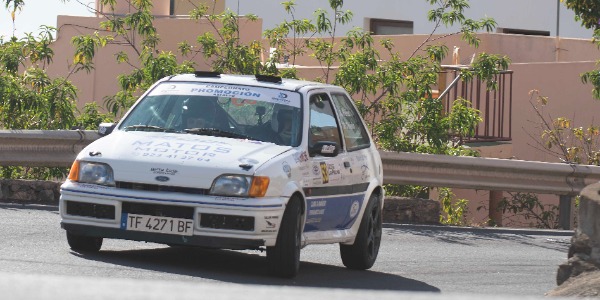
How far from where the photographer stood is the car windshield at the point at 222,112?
8969mm

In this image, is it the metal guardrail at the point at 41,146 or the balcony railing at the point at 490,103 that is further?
the balcony railing at the point at 490,103

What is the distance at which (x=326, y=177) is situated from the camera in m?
8.93

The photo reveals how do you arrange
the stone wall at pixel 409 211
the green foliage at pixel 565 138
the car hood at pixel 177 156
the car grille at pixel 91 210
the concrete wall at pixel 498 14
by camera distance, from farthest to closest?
the concrete wall at pixel 498 14
the green foliage at pixel 565 138
the stone wall at pixel 409 211
the car grille at pixel 91 210
the car hood at pixel 177 156

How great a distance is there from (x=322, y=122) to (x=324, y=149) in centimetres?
61

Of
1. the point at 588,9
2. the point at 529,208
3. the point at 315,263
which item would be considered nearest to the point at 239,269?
the point at 315,263

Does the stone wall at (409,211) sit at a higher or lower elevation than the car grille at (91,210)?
lower

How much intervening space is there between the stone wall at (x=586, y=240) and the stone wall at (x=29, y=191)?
6742 millimetres

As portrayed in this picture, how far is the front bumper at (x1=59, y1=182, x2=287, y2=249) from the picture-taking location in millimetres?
7992

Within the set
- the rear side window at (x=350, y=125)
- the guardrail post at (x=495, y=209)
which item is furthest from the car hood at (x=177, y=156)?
the guardrail post at (x=495, y=209)

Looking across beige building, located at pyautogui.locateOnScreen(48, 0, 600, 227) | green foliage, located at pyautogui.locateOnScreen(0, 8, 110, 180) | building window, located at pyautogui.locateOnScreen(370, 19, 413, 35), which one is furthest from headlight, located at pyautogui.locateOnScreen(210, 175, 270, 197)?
building window, located at pyautogui.locateOnScreen(370, 19, 413, 35)

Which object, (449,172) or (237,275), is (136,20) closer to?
(449,172)

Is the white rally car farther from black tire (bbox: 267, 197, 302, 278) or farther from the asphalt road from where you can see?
the asphalt road

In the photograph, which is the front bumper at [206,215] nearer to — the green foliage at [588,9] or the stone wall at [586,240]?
the stone wall at [586,240]

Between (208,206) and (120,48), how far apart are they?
16.0 m
